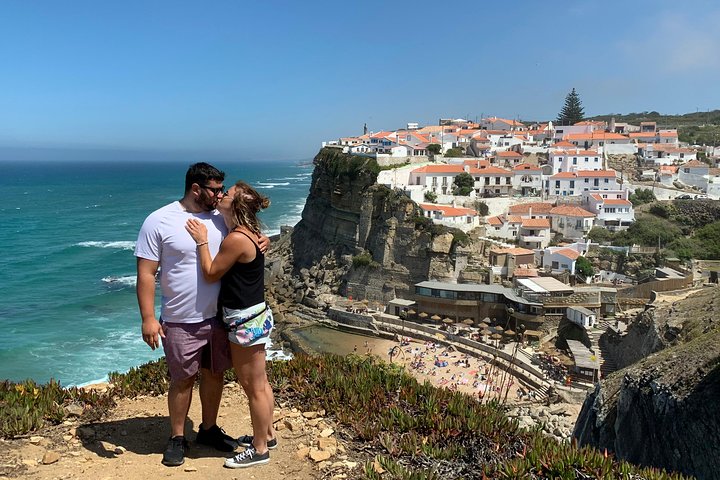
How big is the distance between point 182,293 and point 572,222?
3538cm

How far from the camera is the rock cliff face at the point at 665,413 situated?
8.62 metres

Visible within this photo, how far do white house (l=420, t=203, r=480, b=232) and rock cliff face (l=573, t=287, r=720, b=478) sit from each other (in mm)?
20961

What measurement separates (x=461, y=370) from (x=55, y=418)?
18426 mm

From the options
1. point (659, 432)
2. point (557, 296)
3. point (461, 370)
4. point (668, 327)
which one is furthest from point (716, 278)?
point (659, 432)

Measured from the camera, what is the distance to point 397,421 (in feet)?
17.3

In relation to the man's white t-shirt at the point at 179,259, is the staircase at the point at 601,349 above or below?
below

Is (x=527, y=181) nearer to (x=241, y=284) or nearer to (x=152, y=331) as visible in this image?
(x=241, y=284)

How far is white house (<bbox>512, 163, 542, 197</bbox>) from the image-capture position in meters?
42.8

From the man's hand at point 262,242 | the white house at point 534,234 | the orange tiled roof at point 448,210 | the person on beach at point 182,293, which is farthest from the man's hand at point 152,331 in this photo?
the white house at point 534,234

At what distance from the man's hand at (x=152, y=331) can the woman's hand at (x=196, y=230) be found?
0.71 meters

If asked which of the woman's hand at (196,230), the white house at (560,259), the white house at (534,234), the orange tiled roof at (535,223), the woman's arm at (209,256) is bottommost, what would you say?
the white house at (560,259)

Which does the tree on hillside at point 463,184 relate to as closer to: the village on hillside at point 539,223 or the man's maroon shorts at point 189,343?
the village on hillside at point 539,223

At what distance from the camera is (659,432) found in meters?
9.48

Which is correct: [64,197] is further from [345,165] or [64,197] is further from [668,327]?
[668,327]
